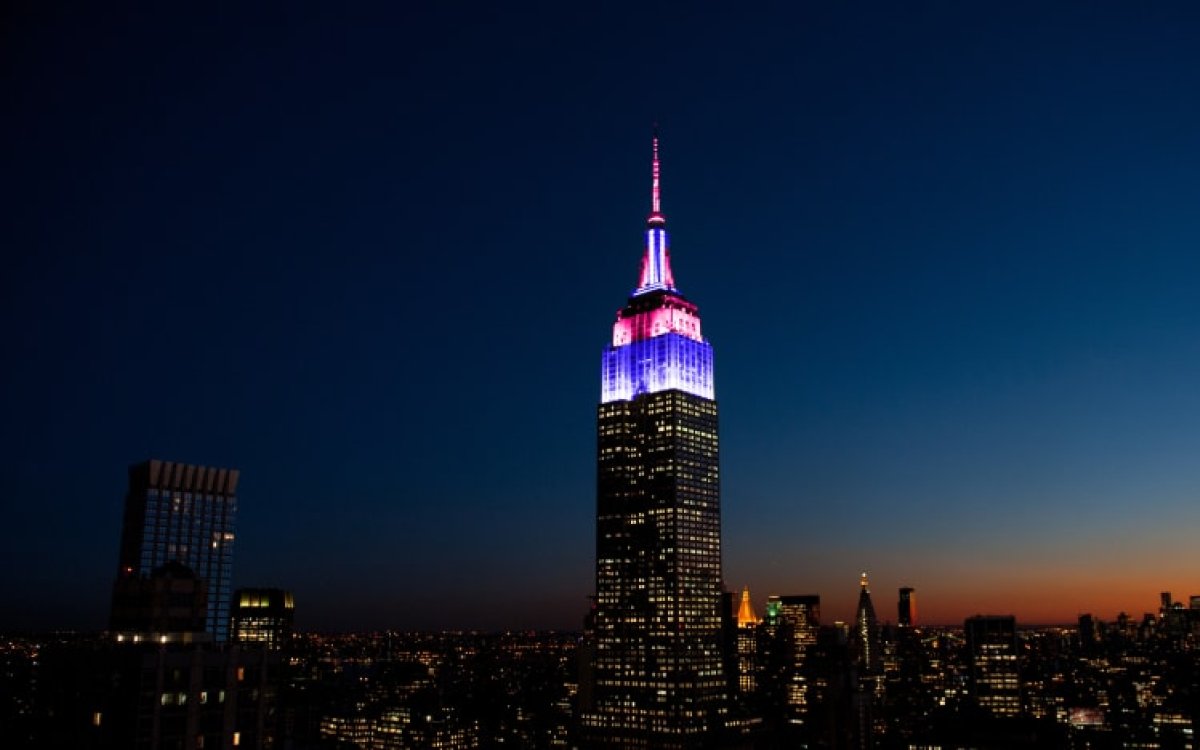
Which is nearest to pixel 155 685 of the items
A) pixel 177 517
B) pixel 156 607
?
pixel 156 607

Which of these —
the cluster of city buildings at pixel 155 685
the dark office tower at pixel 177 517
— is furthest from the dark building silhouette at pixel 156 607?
the dark office tower at pixel 177 517

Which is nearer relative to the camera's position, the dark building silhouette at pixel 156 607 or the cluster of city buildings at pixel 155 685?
the cluster of city buildings at pixel 155 685

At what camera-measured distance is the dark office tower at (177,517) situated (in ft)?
384

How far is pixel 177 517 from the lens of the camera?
122 m

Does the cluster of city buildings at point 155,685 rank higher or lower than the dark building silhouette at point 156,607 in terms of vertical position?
lower

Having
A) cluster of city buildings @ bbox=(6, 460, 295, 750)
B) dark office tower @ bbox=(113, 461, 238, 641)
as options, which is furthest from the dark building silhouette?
dark office tower @ bbox=(113, 461, 238, 641)

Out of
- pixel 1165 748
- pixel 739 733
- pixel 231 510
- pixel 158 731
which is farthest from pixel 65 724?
pixel 1165 748

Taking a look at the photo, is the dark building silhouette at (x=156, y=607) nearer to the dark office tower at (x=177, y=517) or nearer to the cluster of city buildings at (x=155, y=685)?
the cluster of city buildings at (x=155, y=685)

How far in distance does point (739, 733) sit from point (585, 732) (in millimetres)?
28756

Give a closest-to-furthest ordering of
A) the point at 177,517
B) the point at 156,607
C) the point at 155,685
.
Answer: the point at 155,685
the point at 156,607
the point at 177,517

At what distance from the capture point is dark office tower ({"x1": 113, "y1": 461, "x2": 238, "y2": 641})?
117 m

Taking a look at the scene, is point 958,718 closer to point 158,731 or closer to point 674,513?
point 674,513

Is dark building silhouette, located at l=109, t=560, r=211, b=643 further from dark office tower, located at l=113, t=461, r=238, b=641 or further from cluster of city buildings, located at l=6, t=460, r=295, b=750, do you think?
dark office tower, located at l=113, t=461, r=238, b=641

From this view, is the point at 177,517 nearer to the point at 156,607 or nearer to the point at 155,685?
the point at 156,607
